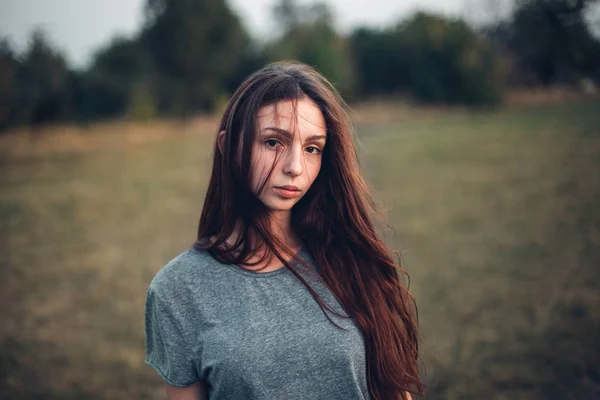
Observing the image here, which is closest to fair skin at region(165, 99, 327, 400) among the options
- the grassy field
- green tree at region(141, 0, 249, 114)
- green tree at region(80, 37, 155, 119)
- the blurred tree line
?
the grassy field

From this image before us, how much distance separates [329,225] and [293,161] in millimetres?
340

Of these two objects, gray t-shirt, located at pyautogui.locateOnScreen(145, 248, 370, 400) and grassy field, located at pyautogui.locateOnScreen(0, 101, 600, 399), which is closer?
gray t-shirt, located at pyautogui.locateOnScreen(145, 248, 370, 400)

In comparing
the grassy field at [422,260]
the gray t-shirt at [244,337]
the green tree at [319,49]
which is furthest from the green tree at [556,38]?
the green tree at [319,49]

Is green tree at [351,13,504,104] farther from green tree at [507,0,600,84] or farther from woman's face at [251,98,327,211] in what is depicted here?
woman's face at [251,98,327,211]

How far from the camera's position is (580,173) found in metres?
10.1

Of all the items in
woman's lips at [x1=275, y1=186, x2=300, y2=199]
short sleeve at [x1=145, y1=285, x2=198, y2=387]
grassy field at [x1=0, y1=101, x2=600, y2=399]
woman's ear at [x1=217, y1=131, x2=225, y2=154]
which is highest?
woman's ear at [x1=217, y1=131, x2=225, y2=154]

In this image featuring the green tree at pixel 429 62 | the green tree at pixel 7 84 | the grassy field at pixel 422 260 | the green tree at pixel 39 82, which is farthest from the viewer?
the green tree at pixel 429 62

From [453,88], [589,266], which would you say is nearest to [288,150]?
[589,266]

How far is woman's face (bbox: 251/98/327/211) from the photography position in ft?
4.54

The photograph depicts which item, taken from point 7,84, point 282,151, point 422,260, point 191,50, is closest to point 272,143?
point 282,151

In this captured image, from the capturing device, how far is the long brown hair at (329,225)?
1.42 metres

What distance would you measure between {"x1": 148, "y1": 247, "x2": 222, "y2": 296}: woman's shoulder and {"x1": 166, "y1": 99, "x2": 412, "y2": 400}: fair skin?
6.3 inches

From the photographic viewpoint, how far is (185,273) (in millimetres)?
1382

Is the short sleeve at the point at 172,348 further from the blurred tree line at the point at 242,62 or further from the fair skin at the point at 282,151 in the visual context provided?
the blurred tree line at the point at 242,62
